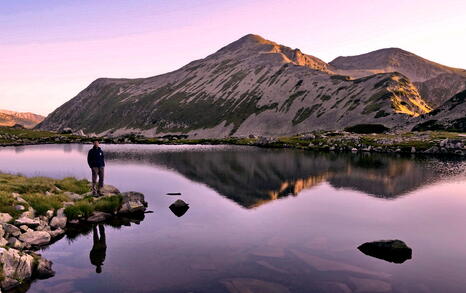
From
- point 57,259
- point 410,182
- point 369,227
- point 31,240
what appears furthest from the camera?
point 410,182

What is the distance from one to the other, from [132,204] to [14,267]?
52.0 ft

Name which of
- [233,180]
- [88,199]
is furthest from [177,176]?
[88,199]

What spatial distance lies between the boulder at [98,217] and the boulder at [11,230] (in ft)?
22.3

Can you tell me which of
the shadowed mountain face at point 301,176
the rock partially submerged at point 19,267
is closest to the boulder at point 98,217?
the rock partially submerged at point 19,267

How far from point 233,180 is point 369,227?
28502 mm

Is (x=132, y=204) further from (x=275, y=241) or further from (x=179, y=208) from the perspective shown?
(x=275, y=241)

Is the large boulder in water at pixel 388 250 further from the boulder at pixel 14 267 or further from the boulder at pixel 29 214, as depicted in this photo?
the boulder at pixel 29 214

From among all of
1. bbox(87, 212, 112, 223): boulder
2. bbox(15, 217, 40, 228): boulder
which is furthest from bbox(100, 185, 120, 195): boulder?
bbox(15, 217, 40, 228): boulder

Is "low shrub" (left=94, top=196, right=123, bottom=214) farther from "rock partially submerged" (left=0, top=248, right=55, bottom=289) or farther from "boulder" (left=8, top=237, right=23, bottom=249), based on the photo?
"rock partially submerged" (left=0, top=248, right=55, bottom=289)

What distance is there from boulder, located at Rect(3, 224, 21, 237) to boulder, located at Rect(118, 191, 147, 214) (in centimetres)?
1015

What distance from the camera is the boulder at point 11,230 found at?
22484mm

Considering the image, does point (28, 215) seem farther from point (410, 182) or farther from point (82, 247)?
point (410, 182)

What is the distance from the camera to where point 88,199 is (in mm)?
32750

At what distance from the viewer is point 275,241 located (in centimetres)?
2550
